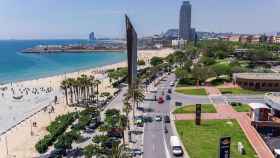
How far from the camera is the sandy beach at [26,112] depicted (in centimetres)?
5097

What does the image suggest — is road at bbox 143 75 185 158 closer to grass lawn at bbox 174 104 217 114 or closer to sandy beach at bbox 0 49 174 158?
grass lawn at bbox 174 104 217 114

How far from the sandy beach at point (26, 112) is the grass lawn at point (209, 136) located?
22404mm

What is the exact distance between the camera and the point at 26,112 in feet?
245

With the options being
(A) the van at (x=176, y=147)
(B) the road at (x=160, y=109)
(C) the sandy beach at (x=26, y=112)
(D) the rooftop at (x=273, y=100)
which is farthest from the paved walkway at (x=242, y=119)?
(C) the sandy beach at (x=26, y=112)

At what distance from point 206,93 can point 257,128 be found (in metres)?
30.0

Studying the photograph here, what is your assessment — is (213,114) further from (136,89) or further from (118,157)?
(118,157)

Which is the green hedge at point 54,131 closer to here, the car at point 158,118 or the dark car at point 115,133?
the dark car at point 115,133

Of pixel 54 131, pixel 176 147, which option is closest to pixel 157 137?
pixel 176 147

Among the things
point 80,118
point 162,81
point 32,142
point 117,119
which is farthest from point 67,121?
point 162,81

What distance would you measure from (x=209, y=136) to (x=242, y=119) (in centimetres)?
1184

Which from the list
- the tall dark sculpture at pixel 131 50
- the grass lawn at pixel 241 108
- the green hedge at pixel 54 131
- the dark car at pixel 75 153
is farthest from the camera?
the grass lawn at pixel 241 108

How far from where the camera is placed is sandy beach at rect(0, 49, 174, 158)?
51.0 meters

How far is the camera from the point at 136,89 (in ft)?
214

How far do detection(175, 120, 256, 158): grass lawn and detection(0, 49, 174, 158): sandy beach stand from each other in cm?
2240
